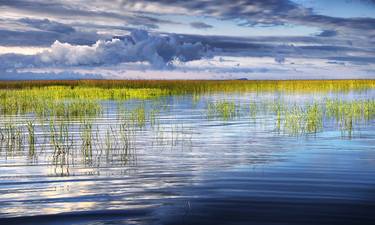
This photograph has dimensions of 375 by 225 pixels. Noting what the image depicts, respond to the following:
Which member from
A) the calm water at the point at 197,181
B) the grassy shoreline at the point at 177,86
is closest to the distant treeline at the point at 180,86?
the grassy shoreline at the point at 177,86

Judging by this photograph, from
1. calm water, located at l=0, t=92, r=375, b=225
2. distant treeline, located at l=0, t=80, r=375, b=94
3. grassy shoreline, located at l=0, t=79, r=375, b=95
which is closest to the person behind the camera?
calm water, located at l=0, t=92, r=375, b=225

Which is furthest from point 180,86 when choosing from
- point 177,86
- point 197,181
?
point 197,181

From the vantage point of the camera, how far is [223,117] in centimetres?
3097

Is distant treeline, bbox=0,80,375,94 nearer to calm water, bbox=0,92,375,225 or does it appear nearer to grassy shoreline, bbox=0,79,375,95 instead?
grassy shoreline, bbox=0,79,375,95

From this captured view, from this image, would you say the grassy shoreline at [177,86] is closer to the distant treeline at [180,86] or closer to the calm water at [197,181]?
the distant treeline at [180,86]

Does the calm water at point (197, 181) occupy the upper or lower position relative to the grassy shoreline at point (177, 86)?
lower

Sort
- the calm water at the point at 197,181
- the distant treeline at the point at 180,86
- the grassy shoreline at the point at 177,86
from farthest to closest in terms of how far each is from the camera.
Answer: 1. the distant treeline at the point at 180,86
2. the grassy shoreline at the point at 177,86
3. the calm water at the point at 197,181

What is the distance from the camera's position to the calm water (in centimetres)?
959

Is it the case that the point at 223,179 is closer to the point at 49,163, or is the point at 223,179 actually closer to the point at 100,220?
the point at 100,220

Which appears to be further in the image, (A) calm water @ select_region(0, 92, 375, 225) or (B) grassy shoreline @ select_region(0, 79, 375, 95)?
(B) grassy shoreline @ select_region(0, 79, 375, 95)

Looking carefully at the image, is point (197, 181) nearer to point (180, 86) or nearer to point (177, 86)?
point (180, 86)

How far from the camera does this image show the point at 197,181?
12578 mm

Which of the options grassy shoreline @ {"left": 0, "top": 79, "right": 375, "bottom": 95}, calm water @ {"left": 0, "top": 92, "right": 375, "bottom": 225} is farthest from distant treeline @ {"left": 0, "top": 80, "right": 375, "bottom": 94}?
calm water @ {"left": 0, "top": 92, "right": 375, "bottom": 225}

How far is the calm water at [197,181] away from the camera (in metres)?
9.59
